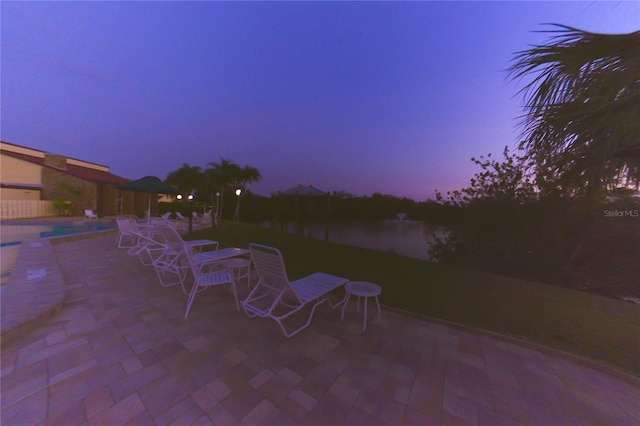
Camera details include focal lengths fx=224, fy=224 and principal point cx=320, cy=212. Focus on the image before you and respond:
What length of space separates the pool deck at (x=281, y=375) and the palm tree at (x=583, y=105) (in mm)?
2013

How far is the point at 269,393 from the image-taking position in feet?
5.90

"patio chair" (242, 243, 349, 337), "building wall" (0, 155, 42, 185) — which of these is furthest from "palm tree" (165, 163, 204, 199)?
"patio chair" (242, 243, 349, 337)

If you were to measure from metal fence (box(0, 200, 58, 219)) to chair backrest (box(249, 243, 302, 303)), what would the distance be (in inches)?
795

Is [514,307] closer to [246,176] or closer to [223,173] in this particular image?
[246,176]

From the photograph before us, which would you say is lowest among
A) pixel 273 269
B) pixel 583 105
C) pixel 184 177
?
pixel 273 269

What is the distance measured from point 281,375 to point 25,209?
21.8m

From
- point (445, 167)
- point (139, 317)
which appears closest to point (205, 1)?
point (139, 317)

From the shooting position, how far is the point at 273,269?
8.54 feet

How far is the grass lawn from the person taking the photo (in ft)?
9.39

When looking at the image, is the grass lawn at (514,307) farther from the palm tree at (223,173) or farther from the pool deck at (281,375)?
the palm tree at (223,173)

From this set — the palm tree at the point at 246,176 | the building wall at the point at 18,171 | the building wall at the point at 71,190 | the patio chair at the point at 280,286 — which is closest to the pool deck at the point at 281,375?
the patio chair at the point at 280,286

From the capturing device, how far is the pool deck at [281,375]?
1.63 meters

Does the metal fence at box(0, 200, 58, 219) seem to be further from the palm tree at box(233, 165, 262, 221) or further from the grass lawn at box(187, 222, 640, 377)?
the grass lawn at box(187, 222, 640, 377)

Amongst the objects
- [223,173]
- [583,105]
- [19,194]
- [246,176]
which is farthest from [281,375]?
[19,194]
